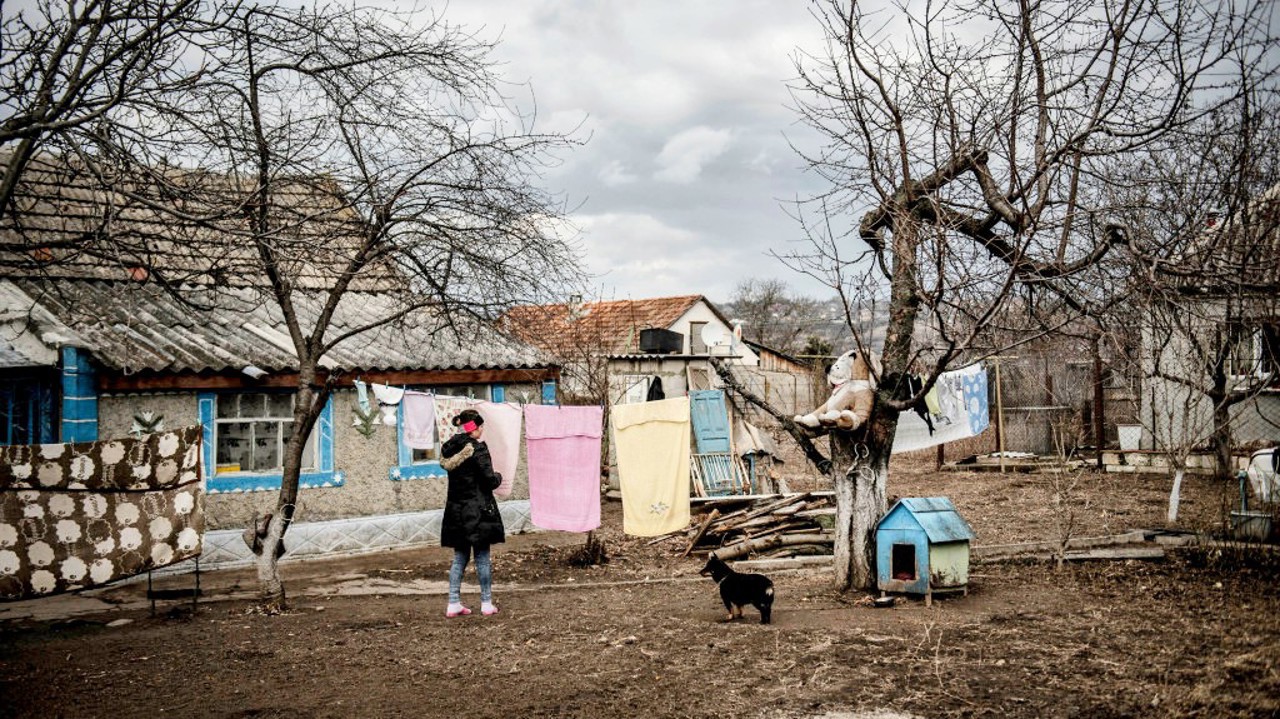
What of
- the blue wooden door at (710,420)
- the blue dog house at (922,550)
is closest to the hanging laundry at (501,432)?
the blue dog house at (922,550)

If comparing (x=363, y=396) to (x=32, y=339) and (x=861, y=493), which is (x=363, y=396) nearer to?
(x=32, y=339)

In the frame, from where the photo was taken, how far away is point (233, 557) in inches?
456

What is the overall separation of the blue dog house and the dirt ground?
0.20 m

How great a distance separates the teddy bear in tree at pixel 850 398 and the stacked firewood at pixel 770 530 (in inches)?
129

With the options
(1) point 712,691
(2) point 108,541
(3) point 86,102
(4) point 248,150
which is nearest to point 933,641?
(1) point 712,691

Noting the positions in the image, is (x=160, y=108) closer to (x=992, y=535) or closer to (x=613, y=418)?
Answer: (x=613, y=418)

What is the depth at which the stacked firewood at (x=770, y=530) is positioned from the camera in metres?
11.3

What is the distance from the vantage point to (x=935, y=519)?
8031 mm

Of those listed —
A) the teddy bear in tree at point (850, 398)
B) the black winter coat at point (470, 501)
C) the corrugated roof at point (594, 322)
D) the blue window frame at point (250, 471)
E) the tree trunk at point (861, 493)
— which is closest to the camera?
the teddy bear in tree at point (850, 398)

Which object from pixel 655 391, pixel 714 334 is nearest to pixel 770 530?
pixel 655 391

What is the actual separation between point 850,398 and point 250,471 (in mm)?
8120

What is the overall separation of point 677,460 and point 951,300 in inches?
191

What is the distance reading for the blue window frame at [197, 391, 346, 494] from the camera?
11.6 metres

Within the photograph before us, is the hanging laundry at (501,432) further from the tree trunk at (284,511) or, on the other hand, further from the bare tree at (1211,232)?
the bare tree at (1211,232)
